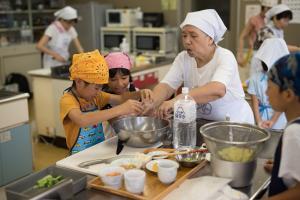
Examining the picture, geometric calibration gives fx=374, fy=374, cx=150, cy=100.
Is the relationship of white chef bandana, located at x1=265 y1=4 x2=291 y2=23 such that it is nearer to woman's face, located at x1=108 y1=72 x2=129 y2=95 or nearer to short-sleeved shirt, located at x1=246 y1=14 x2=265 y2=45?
short-sleeved shirt, located at x1=246 y1=14 x2=265 y2=45

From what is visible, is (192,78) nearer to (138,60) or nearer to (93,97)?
(93,97)

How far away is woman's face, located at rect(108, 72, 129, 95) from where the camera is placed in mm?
2148

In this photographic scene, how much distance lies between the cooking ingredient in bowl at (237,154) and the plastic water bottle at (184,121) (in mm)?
377

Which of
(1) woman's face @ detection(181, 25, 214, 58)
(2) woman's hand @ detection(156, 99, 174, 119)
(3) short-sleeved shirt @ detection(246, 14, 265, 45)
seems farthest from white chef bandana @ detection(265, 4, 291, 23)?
(2) woman's hand @ detection(156, 99, 174, 119)

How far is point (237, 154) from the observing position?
1.28m

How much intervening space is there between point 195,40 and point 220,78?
23 centimetres

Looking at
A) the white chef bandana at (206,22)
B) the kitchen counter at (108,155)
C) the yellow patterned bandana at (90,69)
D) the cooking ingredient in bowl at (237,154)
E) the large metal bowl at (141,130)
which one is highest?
the white chef bandana at (206,22)

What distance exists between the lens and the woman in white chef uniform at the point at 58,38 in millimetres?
4484

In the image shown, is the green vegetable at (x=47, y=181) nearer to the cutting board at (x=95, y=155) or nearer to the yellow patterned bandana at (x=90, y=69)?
the cutting board at (x=95, y=155)

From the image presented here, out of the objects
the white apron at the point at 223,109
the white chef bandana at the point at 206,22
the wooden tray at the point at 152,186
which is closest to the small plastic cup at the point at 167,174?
the wooden tray at the point at 152,186

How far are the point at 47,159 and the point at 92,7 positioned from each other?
2.91 m

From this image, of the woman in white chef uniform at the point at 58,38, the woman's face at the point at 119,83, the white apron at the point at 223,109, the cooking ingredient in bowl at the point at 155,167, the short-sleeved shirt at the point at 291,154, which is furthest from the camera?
the woman in white chef uniform at the point at 58,38

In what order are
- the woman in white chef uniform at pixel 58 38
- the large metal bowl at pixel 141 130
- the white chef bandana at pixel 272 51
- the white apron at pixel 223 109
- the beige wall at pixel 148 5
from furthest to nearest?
the beige wall at pixel 148 5, the woman in white chef uniform at pixel 58 38, the white chef bandana at pixel 272 51, the white apron at pixel 223 109, the large metal bowl at pixel 141 130

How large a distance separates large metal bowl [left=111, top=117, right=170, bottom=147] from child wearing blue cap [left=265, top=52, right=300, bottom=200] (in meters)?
0.57
